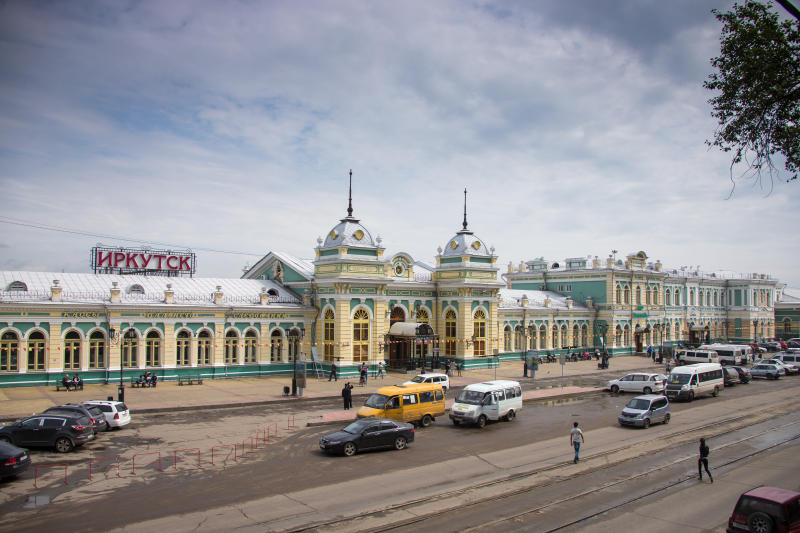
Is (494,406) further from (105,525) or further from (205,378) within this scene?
(205,378)

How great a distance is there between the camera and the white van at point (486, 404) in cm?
2812

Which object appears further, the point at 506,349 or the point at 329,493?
the point at 506,349

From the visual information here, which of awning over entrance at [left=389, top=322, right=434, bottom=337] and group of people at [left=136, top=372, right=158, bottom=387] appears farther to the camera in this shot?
awning over entrance at [left=389, top=322, right=434, bottom=337]

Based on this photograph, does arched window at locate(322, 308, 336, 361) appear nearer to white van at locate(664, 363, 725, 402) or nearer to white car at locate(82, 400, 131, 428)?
white car at locate(82, 400, 131, 428)

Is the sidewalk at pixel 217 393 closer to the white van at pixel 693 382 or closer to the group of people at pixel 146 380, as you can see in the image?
the group of people at pixel 146 380

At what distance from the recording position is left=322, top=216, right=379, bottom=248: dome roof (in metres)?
45.6

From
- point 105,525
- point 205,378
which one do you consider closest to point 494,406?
point 105,525

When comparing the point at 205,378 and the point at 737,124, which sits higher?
the point at 737,124

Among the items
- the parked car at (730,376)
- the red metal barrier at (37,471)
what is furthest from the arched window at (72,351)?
the parked car at (730,376)

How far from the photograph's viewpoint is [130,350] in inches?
1531

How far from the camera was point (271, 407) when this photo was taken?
32.5 metres

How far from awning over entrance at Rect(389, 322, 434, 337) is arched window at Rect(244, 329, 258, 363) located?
34.8 ft

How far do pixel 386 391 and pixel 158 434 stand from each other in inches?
391

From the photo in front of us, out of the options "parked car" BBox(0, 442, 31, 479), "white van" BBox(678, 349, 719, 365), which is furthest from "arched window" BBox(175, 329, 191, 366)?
"white van" BBox(678, 349, 719, 365)
